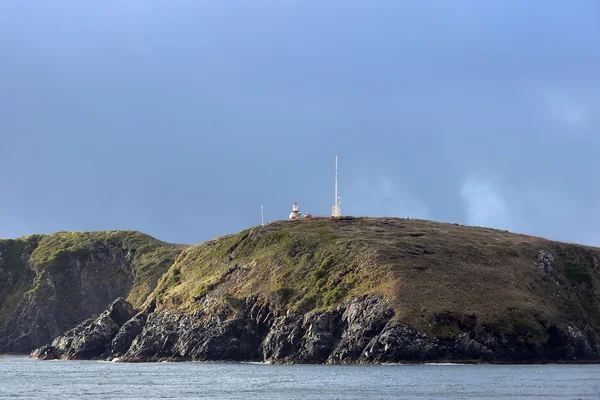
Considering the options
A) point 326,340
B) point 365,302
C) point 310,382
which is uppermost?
point 365,302

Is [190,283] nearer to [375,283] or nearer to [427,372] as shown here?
[375,283]

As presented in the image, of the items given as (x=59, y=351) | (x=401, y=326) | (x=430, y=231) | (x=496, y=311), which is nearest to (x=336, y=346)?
(x=401, y=326)

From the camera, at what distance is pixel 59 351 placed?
555 feet

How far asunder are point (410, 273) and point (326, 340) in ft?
63.0

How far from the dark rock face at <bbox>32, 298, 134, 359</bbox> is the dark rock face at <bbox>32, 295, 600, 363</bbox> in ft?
16.7

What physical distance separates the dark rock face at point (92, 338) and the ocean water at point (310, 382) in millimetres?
37178

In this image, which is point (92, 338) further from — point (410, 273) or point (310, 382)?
point (310, 382)

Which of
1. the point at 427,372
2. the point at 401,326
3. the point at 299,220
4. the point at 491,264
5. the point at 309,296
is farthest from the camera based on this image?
the point at 299,220

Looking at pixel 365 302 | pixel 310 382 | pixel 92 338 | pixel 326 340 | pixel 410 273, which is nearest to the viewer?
pixel 310 382

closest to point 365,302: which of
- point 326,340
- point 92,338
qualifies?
point 326,340

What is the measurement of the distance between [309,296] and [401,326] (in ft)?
71.0

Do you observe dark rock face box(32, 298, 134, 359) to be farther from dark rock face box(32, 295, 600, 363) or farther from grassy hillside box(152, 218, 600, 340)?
grassy hillside box(152, 218, 600, 340)

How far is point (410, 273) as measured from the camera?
14325cm

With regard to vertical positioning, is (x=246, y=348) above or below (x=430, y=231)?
below
